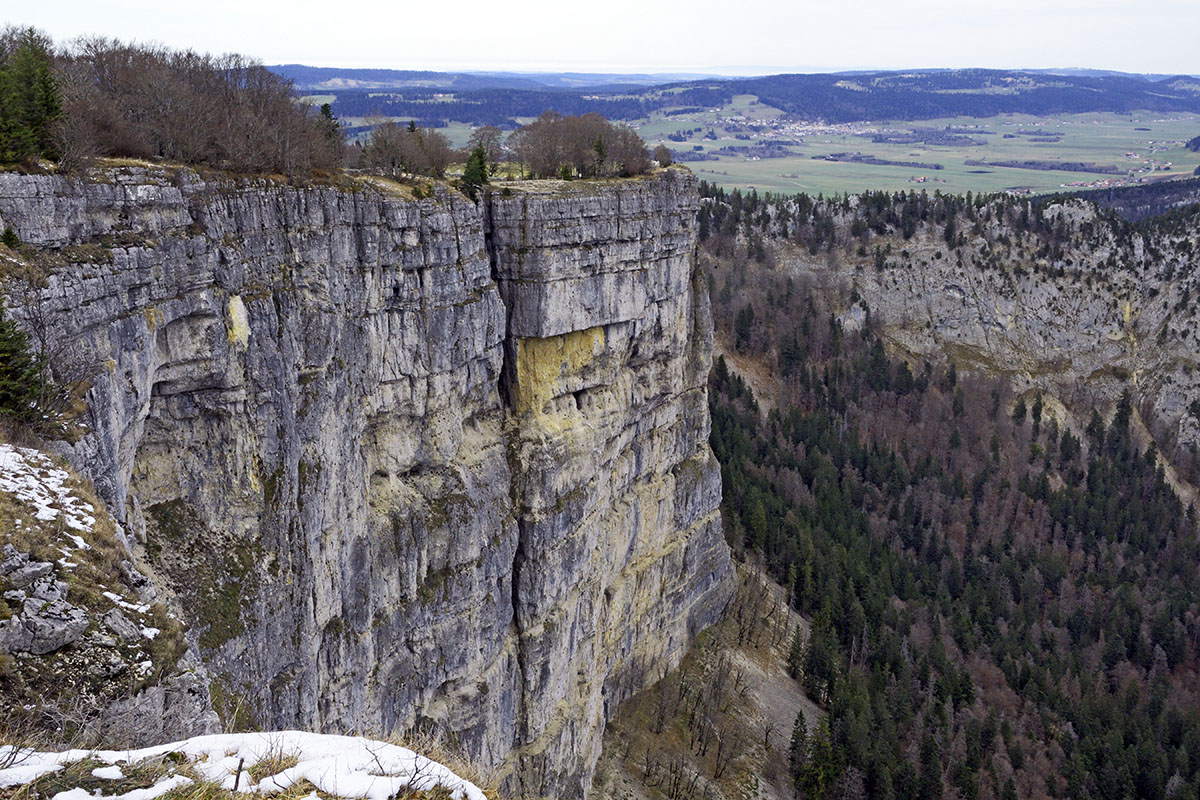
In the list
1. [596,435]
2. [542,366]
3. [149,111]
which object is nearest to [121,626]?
[149,111]

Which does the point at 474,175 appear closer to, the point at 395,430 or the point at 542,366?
the point at 542,366

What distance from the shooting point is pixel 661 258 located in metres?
53.8

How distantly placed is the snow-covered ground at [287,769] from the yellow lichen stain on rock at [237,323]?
17777 mm

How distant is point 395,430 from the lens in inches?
1511

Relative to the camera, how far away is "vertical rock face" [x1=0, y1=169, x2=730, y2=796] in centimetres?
2670

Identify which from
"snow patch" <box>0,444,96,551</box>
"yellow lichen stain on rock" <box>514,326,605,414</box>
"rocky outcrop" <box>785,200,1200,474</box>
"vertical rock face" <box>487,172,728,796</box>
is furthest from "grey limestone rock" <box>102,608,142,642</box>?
"rocky outcrop" <box>785,200,1200,474</box>

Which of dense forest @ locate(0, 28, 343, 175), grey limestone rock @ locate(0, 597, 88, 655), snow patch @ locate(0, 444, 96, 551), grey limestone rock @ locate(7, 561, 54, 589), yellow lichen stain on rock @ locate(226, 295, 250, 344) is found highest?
dense forest @ locate(0, 28, 343, 175)

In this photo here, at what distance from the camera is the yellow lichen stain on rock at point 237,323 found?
28750 mm

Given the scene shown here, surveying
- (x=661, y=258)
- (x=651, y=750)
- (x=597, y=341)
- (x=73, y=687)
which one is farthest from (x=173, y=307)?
(x=651, y=750)

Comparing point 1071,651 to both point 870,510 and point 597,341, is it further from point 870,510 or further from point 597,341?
point 597,341

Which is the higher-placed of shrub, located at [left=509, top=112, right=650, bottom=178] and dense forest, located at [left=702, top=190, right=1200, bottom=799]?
shrub, located at [left=509, top=112, right=650, bottom=178]

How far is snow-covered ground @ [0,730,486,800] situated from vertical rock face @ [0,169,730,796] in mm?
7461

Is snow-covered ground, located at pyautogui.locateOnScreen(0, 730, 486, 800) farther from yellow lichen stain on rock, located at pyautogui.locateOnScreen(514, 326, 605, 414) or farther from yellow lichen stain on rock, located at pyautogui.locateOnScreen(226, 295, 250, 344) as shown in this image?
yellow lichen stain on rock, located at pyautogui.locateOnScreen(514, 326, 605, 414)

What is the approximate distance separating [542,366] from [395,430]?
32.8 ft
